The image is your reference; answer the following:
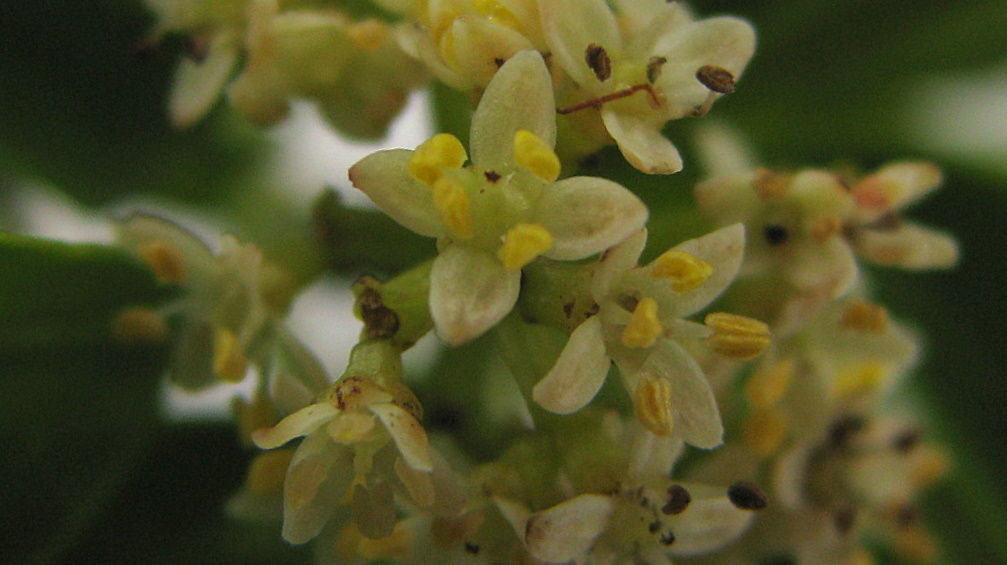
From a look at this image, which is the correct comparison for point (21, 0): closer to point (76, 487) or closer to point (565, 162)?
point (76, 487)

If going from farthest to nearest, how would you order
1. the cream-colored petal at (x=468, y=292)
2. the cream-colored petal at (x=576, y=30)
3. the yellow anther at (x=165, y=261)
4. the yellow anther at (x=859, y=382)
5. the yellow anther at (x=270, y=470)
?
the yellow anther at (x=859, y=382)
the yellow anther at (x=165, y=261)
the yellow anther at (x=270, y=470)
the cream-colored petal at (x=576, y=30)
the cream-colored petal at (x=468, y=292)

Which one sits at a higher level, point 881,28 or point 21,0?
point 21,0

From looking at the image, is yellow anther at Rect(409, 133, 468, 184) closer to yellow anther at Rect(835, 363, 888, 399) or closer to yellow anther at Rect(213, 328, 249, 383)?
yellow anther at Rect(213, 328, 249, 383)

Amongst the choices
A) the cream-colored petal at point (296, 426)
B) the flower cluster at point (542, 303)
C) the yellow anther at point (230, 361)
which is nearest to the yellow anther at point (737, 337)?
the flower cluster at point (542, 303)

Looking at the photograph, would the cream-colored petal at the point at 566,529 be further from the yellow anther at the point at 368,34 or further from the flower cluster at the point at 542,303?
the yellow anther at the point at 368,34

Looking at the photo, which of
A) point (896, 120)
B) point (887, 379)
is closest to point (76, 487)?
point (887, 379)
